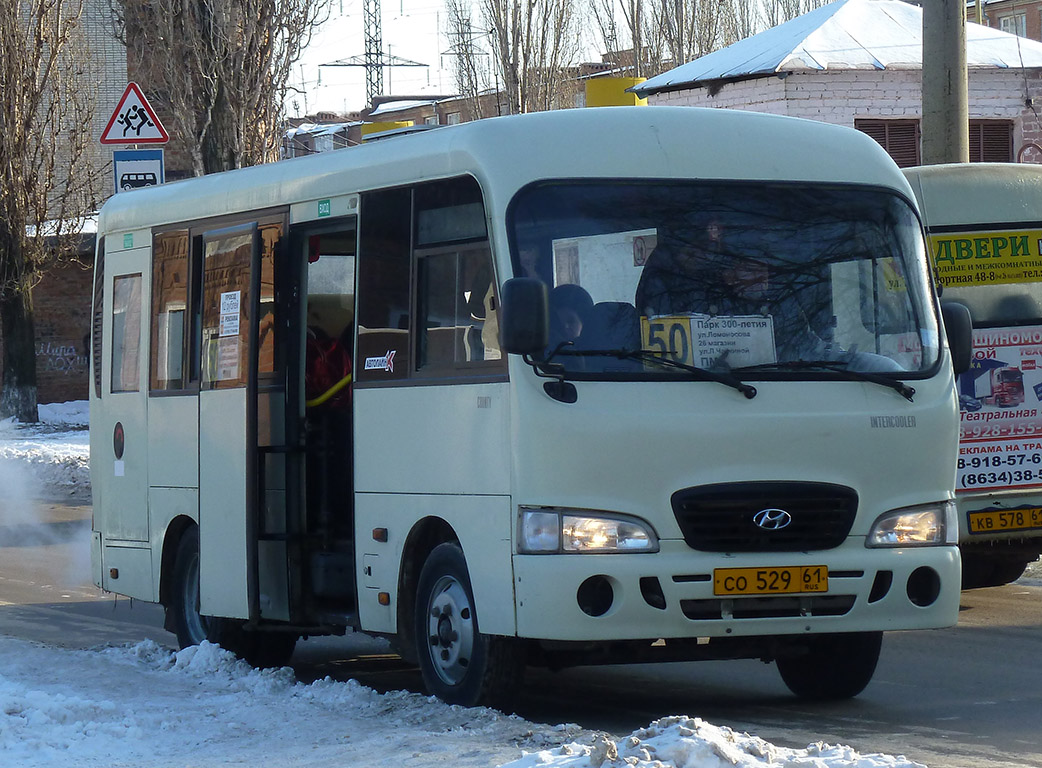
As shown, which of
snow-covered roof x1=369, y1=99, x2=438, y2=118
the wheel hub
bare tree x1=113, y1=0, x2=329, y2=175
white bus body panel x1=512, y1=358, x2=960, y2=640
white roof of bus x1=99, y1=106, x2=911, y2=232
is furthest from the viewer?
snow-covered roof x1=369, y1=99, x2=438, y2=118

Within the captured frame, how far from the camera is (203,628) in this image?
418 inches

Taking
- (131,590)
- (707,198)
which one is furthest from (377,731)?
(131,590)

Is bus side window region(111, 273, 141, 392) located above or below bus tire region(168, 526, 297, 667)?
above

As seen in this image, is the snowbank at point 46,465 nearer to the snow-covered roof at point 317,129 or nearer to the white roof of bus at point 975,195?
the white roof of bus at point 975,195

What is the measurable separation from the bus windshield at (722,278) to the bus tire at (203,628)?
3637mm

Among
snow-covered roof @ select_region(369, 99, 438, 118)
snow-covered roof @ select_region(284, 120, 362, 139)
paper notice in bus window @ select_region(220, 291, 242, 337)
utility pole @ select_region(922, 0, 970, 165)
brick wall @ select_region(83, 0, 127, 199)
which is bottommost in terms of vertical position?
paper notice in bus window @ select_region(220, 291, 242, 337)

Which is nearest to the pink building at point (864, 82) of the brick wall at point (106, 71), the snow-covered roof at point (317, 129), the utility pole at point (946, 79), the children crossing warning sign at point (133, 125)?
the utility pole at point (946, 79)

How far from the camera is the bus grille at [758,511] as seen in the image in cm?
758

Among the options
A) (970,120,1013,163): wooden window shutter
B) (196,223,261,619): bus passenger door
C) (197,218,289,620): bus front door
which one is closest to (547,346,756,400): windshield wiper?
(197,218,289,620): bus front door

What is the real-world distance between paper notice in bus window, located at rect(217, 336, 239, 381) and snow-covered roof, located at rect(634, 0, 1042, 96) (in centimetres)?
1593

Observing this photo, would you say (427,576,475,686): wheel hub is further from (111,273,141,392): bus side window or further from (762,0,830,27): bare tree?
(762,0,830,27): bare tree

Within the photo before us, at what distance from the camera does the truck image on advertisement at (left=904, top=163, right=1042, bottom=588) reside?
38.1 feet

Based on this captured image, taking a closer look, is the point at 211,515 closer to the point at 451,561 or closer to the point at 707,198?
the point at 451,561

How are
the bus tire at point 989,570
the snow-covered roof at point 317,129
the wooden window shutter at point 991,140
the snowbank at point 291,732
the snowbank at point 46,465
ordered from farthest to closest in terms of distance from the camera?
the snow-covered roof at point 317,129 < the wooden window shutter at point 991,140 < the snowbank at point 46,465 < the bus tire at point 989,570 < the snowbank at point 291,732
